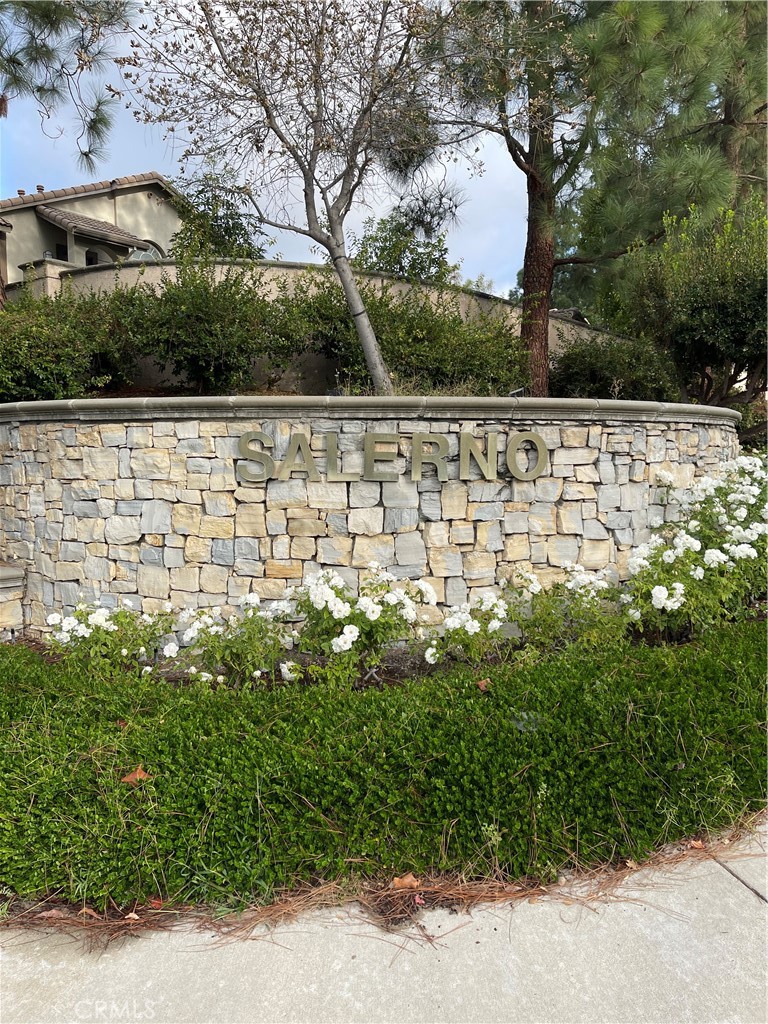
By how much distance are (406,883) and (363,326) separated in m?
4.93

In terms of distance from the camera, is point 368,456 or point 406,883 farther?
point 368,456

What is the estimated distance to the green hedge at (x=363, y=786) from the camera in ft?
7.43

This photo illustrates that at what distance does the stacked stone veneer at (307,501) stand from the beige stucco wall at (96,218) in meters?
9.57

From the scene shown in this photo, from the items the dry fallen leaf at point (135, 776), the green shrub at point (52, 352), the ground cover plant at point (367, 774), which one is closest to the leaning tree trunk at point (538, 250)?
the green shrub at point (52, 352)

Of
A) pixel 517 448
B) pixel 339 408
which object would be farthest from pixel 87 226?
pixel 517 448

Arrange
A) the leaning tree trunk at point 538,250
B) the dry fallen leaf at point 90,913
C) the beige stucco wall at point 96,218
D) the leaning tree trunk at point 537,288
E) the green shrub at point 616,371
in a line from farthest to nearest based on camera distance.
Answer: the beige stucco wall at point 96,218 < the green shrub at point 616,371 < the leaning tree trunk at point 537,288 < the leaning tree trunk at point 538,250 < the dry fallen leaf at point 90,913

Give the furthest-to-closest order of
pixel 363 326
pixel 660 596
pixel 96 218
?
pixel 96 218 → pixel 363 326 → pixel 660 596

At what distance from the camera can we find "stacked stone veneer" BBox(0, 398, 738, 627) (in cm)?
449

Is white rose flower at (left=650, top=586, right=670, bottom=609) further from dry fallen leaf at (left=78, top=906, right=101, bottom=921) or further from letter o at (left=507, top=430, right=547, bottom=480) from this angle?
dry fallen leaf at (left=78, top=906, right=101, bottom=921)

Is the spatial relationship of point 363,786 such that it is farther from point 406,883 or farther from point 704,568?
point 704,568

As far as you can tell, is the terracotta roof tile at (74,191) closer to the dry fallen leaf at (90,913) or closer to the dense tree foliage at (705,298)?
the dense tree foliage at (705,298)

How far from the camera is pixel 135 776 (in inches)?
93.3

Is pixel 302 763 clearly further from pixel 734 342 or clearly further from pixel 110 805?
pixel 734 342

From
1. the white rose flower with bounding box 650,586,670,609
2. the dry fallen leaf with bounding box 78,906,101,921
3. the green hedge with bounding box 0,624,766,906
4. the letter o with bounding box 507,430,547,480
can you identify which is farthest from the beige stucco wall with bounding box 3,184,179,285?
the dry fallen leaf with bounding box 78,906,101,921
